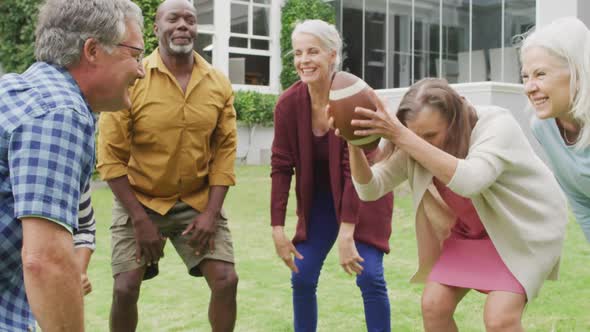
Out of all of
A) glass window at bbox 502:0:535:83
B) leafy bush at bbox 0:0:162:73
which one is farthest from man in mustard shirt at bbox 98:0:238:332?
glass window at bbox 502:0:535:83

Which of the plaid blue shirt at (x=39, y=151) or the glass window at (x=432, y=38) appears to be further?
the glass window at (x=432, y=38)

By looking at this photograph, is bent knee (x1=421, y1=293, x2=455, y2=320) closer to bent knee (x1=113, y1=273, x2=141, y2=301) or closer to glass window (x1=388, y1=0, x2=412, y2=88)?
bent knee (x1=113, y1=273, x2=141, y2=301)

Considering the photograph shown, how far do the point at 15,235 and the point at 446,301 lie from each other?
1.97 meters

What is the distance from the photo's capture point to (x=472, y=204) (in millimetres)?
3604

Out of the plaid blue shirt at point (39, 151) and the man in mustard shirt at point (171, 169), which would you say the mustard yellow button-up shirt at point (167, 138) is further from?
the plaid blue shirt at point (39, 151)

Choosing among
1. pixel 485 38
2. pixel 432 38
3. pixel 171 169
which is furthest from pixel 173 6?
pixel 432 38

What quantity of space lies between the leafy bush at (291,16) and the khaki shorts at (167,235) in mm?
18638

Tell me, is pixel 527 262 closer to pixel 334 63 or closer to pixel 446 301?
pixel 446 301

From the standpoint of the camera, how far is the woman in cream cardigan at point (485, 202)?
329 centimetres

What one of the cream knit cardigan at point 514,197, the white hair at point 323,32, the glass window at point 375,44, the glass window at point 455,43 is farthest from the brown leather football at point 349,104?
the glass window at point 375,44

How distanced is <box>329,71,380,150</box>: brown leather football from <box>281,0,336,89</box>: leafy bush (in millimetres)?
19446

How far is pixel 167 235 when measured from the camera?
4453 millimetres

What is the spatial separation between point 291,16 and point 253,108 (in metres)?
4.04

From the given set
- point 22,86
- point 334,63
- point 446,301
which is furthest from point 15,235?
point 334,63
